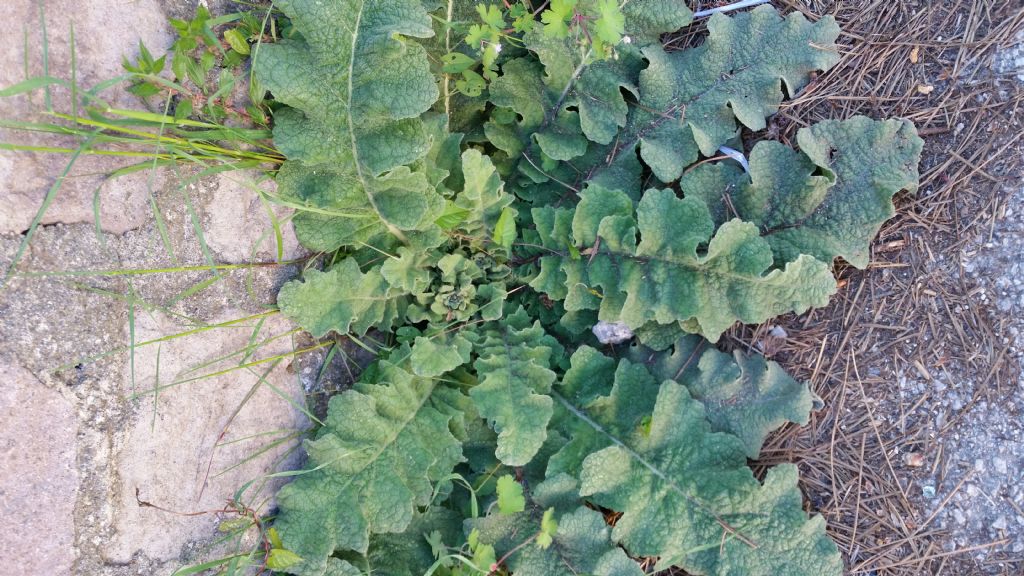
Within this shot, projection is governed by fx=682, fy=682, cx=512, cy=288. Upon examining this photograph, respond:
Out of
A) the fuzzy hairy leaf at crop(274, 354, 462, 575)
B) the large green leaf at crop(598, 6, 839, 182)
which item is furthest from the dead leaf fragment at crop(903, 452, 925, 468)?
the fuzzy hairy leaf at crop(274, 354, 462, 575)

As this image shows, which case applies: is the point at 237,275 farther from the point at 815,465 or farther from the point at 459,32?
the point at 815,465

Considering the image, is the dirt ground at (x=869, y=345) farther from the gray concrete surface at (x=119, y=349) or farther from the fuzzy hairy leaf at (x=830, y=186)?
the fuzzy hairy leaf at (x=830, y=186)

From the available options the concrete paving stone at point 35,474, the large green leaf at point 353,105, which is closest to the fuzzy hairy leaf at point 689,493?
the large green leaf at point 353,105

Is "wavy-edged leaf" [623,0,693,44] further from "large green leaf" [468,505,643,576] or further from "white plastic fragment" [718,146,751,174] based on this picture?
"large green leaf" [468,505,643,576]

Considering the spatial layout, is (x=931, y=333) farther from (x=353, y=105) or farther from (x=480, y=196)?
(x=353, y=105)

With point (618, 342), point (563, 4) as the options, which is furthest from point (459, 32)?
point (618, 342)
